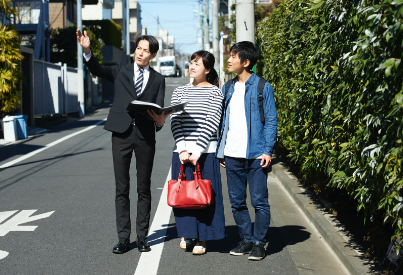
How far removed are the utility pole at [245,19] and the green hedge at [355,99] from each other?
5.08 ft

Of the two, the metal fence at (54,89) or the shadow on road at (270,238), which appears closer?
Answer: the shadow on road at (270,238)

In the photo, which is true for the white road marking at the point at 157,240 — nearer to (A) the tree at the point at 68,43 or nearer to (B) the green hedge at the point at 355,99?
(B) the green hedge at the point at 355,99

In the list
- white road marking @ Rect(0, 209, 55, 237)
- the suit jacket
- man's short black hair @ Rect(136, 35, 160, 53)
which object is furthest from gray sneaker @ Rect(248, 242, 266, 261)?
white road marking @ Rect(0, 209, 55, 237)

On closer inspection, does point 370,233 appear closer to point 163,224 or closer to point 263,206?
point 263,206

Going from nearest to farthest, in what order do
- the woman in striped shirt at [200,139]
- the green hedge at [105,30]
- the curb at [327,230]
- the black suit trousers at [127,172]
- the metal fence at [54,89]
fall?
the curb at [327,230] → the woman in striped shirt at [200,139] → the black suit trousers at [127,172] → the metal fence at [54,89] → the green hedge at [105,30]

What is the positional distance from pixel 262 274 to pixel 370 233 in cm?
119

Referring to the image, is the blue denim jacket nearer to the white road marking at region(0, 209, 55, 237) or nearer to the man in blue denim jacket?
the man in blue denim jacket

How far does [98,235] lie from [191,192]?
1.48m

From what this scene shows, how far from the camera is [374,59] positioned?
2.91 m

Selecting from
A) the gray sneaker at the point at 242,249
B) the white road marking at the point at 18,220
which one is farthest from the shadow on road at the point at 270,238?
the white road marking at the point at 18,220

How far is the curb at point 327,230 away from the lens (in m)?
3.99

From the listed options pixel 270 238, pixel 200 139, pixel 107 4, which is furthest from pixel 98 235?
pixel 107 4

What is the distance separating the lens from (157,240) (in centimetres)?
501

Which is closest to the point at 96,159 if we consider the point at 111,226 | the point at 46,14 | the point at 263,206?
the point at 111,226
